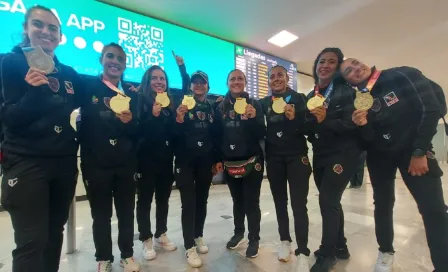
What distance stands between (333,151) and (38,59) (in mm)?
1879

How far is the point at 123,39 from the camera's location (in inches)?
156

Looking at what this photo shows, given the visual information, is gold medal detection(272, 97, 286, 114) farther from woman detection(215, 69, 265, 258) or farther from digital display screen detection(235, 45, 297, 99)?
digital display screen detection(235, 45, 297, 99)

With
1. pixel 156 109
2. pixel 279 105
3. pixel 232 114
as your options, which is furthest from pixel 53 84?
pixel 279 105

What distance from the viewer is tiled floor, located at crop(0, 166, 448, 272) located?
2049 mm

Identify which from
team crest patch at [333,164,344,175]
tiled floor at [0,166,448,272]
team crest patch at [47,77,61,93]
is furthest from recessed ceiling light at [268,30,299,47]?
team crest patch at [47,77,61,93]

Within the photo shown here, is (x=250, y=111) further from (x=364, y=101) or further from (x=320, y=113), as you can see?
(x=364, y=101)

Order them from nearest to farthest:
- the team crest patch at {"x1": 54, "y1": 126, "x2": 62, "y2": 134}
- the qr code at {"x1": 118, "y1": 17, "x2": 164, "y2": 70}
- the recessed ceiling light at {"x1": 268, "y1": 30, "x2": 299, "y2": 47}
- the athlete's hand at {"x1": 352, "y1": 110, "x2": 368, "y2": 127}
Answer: the team crest patch at {"x1": 54, "y1": 126, "x2": 62, "y2": 134}, the athlete's hand at {"x1": 352, "y1": 110, "x2": 368, "y2": 127}, the qr code at {"x1": 118, "y1": 17, "x2": 164, "y2": 70}, the recessed ceiling light at {"x1": 268, "y1": 30, "x2": 299, "y2": 47}

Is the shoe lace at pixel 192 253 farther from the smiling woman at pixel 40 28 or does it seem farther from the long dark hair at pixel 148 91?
the smiling woman at pixel 40 28

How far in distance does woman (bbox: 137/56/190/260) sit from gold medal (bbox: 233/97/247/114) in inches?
21.0

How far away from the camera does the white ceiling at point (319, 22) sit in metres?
4.01

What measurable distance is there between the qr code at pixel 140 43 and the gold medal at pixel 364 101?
3.32 meters

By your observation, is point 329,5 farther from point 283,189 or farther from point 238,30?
point 283,189

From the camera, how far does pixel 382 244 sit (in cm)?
192

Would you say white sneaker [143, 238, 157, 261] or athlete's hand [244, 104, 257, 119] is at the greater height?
athlete's hand [244, 104, 257, 119]
